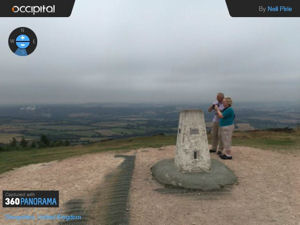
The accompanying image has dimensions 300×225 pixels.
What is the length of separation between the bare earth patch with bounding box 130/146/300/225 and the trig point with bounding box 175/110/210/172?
4.10 feet

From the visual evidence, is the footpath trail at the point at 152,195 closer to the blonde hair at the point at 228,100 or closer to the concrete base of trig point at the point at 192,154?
the concrete base of trig point at the point at 192,154

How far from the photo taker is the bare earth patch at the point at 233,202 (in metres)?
5.09

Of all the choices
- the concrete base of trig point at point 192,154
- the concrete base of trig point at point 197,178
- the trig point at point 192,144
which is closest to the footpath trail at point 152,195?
the concrete base of trig point at point 197,178

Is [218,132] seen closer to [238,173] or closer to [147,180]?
[238,173]

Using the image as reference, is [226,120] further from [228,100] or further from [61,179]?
[61,179]

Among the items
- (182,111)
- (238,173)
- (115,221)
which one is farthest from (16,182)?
(238,173)

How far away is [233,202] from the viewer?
5.94m

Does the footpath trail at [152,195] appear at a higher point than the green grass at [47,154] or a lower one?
higher

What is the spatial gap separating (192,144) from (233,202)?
243 centimetres

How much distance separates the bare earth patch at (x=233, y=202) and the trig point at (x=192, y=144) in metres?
1.25

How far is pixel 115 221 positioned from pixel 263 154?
9954 mm

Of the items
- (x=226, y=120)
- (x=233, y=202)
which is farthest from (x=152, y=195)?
(x=226, y=120)

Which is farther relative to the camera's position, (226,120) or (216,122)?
(216,122)

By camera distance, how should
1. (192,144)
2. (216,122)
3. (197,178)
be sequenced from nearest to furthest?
(197,178) → (192,144) → (216,122)
